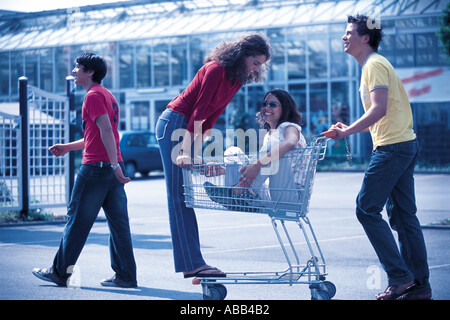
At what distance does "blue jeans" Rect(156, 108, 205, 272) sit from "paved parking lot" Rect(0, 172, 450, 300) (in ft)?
1.30

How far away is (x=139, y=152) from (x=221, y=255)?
18.5 meters

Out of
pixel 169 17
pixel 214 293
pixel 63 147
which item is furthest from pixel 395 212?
pixel 169 17

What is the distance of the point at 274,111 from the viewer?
571 cm

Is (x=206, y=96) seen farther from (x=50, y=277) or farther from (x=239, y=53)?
(x=50, y=277)

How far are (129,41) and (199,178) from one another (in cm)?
3253

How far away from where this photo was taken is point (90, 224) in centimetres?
643

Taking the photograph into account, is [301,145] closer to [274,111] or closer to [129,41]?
[274,111]

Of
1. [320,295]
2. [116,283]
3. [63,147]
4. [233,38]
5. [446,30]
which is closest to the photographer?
[320,295]

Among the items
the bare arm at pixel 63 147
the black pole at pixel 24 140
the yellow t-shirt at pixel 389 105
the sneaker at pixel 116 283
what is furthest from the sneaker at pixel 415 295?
the black pole at pixel 24 140

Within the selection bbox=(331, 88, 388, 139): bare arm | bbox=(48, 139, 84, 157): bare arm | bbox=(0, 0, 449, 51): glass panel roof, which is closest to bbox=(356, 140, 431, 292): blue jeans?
bbox=(331, 88, 388, 139): bare arm

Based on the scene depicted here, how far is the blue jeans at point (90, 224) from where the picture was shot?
20.9ft

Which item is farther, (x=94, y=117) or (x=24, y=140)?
(x=24, y=140)

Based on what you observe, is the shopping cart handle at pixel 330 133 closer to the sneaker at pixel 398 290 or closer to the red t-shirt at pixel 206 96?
the red t-shirt at pixel 206 96

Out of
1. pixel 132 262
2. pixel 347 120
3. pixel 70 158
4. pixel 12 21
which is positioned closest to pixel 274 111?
pixel 132 262
